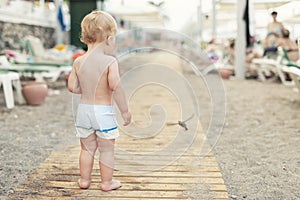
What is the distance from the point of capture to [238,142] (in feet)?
12.4

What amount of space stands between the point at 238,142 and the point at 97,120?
5.99ft

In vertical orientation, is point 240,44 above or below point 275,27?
below

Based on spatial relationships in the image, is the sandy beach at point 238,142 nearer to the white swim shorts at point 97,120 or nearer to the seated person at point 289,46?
the white swim shorts at point 97,120

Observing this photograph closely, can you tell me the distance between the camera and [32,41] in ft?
28.5

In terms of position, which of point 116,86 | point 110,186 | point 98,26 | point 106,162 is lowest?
point 110,186

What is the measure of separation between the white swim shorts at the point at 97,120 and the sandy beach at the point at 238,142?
0.56 metres

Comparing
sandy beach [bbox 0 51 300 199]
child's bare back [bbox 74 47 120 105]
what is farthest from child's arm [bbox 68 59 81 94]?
sandy beach [bbox 0 51 300 199]

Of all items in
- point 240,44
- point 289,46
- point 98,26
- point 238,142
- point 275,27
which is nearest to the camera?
point 98,26

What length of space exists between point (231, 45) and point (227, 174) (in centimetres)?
926

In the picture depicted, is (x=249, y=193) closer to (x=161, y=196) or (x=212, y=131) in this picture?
(x=161, y=196)

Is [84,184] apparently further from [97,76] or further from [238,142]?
[238,142]

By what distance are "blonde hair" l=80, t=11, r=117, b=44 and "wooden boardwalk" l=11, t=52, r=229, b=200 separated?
0.87 metres

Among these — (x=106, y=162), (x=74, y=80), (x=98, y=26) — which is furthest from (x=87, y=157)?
(x=98, y=26)

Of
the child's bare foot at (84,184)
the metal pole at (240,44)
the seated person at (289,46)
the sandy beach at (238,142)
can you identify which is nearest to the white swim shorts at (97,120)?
the child's bare foot at (84,184)
